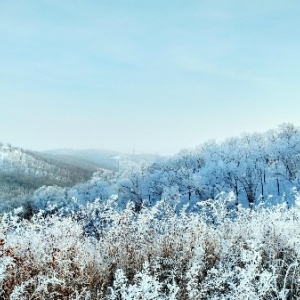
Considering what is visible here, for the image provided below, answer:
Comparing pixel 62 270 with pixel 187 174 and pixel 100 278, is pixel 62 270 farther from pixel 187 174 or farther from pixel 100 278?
pixel 187 174

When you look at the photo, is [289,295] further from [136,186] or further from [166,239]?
[136,186]

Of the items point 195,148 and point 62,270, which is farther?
point 195,148

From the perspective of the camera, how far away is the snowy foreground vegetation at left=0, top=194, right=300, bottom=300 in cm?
536

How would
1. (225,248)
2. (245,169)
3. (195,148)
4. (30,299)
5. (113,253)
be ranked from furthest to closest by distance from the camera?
1. (195,148)
2. (245,169)
3. (113,253)
4. (225,248)
5. (30,299)

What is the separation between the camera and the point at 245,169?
2820 inches

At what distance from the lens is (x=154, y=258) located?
23.0ft

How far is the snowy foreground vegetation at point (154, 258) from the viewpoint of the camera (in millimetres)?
5359

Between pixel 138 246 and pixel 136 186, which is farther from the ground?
pixel 138 246

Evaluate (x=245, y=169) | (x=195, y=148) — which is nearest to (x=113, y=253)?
(x=245, y=169)

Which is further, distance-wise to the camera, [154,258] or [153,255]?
[153,255]

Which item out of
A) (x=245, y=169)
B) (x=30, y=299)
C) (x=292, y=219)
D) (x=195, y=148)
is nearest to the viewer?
(x=30, y=299)

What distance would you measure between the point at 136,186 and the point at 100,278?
2825 inches

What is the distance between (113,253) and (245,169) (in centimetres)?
6693

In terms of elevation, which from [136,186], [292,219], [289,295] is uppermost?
[292,219]
